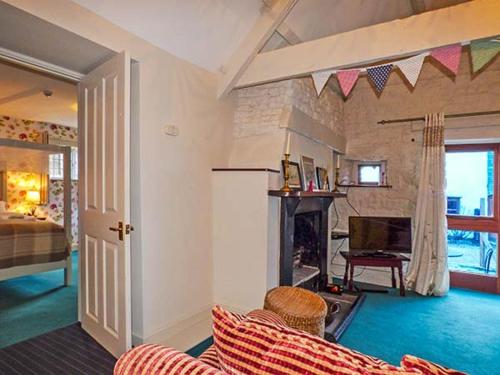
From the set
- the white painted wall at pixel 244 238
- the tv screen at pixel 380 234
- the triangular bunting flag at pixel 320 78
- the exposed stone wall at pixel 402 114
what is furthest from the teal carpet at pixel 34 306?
the exposed stone wall at pixel 402 114

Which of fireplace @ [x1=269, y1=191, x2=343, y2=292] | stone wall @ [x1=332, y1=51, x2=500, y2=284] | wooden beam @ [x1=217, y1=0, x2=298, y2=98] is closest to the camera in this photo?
wooden beam @ [x1=217, y1=0, x2=298, y2=98]

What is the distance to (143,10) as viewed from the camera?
2.11 m

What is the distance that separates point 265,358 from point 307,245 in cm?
306

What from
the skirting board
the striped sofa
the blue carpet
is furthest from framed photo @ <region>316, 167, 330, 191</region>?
the striped sofa

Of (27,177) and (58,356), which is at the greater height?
(27,177)

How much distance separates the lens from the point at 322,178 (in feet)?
12.8

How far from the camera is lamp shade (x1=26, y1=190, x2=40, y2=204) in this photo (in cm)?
552

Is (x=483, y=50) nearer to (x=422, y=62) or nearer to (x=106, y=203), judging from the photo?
(x=422, y=62)

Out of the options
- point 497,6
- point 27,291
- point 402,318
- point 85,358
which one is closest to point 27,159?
point 27,291

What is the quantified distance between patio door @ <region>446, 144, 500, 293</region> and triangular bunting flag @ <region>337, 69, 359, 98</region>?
236 cm

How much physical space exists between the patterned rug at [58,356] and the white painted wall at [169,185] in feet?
1.02

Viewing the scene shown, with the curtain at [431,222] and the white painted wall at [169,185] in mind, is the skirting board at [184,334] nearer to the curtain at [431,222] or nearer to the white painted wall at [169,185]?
the white painted wall at [169,185]

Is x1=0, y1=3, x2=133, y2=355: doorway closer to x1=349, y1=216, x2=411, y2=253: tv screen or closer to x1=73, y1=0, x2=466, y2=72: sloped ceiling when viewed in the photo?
x1=73, y1=0, x2=466, y2=72: sloped ceiling

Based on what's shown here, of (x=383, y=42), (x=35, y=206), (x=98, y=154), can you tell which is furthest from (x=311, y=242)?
(x=35, y=206)
